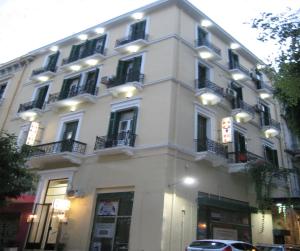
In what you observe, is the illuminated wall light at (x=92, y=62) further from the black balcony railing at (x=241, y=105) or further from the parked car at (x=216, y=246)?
the parked car at (x=216, y=246)

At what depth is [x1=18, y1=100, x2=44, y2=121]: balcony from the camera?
78.3ft

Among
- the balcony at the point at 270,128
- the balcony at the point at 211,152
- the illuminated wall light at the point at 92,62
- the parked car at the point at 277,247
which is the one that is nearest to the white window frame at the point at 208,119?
the balcony at the point at 211,152

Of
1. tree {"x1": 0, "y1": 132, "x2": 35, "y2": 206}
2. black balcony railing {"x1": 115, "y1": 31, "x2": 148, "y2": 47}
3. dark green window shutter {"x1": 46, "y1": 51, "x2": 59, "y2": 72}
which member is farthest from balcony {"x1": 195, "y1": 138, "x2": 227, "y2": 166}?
dark green window shutter {"x1": 46, "y1": 51, "x2": 59, "y2": 72}

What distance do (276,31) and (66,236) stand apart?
538 inches

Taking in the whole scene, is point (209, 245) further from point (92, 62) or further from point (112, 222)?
point (92, 62)

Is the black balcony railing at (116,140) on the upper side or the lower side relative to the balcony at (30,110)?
lower

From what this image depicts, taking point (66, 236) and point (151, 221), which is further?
point (66, 236)

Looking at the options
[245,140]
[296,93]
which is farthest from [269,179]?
[296,93]

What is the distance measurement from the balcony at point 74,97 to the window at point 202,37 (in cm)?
709

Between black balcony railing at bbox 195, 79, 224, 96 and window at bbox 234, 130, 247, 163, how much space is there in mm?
2715

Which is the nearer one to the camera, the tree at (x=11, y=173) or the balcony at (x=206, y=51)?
the tree at (x=11, y=173)

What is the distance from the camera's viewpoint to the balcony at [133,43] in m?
21.3

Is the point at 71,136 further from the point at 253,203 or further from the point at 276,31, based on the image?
the point at 276,31

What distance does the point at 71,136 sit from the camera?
21.4 metres
